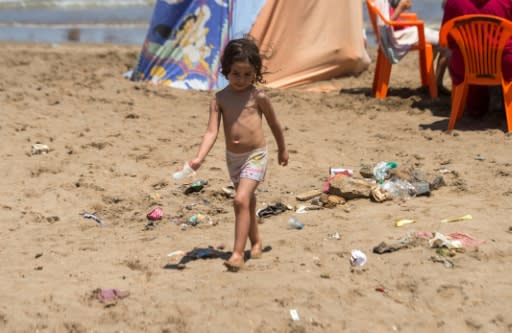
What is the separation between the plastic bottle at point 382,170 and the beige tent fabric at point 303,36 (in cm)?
365

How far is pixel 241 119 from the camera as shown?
4309 millimetres

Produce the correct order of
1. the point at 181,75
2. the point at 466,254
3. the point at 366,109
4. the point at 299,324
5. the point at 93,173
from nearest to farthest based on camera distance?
the point at 299,324 → the point at 466,254 → the point at 93,173 → the point at 366,109 → the point at 181,75

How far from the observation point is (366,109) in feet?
27.7

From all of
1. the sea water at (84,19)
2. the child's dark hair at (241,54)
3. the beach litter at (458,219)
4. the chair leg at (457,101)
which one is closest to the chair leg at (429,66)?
the chair leg at (457,101)

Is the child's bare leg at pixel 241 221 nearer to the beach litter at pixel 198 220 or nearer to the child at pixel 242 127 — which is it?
the child at pixel 242 127

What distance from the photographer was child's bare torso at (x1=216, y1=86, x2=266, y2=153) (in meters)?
4.30

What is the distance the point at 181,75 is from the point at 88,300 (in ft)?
18.9

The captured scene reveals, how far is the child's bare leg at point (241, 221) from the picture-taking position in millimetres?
4223

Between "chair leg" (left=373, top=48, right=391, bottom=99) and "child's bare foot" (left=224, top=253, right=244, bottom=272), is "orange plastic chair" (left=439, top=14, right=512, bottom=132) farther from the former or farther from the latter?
"child's bare foot" (left=224, top=253, right=244, bottom=272)

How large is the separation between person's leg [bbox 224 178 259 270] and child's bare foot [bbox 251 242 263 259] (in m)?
0.22

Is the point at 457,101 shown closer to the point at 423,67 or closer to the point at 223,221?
the point at 423,67

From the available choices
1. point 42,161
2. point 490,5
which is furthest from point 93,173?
point 490,5

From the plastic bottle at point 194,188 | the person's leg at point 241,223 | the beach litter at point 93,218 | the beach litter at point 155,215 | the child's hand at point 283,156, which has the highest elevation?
the child's hand at point 283,156

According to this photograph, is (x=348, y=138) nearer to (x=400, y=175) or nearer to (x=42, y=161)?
(x=400, y=175)
